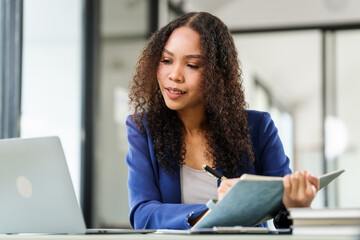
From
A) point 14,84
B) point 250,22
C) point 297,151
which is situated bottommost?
point 297,151

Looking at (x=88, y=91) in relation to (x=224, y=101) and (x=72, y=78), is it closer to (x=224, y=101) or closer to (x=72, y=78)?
(x=72, y=78)

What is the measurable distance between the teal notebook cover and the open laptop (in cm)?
20

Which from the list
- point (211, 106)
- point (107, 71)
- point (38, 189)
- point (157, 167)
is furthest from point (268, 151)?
point (107, 71)

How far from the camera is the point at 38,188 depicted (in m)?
1.37

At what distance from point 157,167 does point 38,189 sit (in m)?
0.59

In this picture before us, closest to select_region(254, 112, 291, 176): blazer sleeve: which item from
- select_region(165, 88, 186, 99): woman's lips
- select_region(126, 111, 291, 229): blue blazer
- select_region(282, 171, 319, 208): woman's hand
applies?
select_region(126, 111, 291, 229): blue blazer

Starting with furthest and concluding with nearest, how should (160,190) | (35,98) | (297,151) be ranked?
1. (297,151)
2. (35,98)
3. (160,190)

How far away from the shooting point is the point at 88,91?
4.48m

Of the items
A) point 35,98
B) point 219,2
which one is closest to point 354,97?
point 219,2

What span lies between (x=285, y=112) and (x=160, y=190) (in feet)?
28.9

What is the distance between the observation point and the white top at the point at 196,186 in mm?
1854

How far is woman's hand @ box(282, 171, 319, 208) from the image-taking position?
1.33m

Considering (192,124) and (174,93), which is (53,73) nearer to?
(192,124)

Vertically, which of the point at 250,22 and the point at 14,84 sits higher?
the point at 250,22
